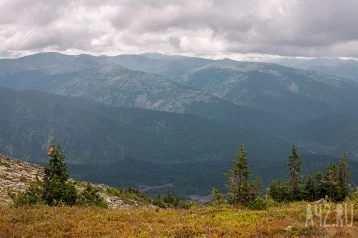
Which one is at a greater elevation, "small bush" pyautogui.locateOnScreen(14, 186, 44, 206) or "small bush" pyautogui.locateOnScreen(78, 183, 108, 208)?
"small bush" pyautogui.locateOnScreen(14, 186, 44, 206)

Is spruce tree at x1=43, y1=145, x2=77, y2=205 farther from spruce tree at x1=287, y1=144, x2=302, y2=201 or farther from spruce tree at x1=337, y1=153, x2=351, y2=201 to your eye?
spruce tree at x1=337, y1=153, x2=351, y2=201

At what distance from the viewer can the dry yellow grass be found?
65.8 feet

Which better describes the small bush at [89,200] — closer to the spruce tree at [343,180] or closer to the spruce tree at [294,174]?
the spruce tree at [294,174]

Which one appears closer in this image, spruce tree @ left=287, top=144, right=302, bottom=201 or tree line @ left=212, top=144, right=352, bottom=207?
tree line @ left=212, top=144, right=352, bottom=207

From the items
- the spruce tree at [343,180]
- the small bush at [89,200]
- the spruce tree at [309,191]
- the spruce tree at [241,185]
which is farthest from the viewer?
the spruce tree at [309,191]

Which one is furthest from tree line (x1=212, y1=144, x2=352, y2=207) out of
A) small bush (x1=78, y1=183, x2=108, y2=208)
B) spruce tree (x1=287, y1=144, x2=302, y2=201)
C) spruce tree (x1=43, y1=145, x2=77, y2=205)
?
spruce tree (x1=43, y1=145, x2=77, y2=205)

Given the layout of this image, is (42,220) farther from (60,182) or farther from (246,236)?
(246,236)

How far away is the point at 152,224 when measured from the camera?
2302 cm

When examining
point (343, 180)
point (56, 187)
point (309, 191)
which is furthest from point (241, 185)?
point (343, 180)

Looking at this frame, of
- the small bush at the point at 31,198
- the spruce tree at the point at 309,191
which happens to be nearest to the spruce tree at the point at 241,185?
the small bush at the point at 31,198

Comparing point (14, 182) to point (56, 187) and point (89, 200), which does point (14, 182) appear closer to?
point (56, 187)

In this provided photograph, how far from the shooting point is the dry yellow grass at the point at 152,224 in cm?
2006

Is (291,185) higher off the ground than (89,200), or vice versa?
(89,200)

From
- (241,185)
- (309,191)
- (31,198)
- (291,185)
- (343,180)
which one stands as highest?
(31,198)
